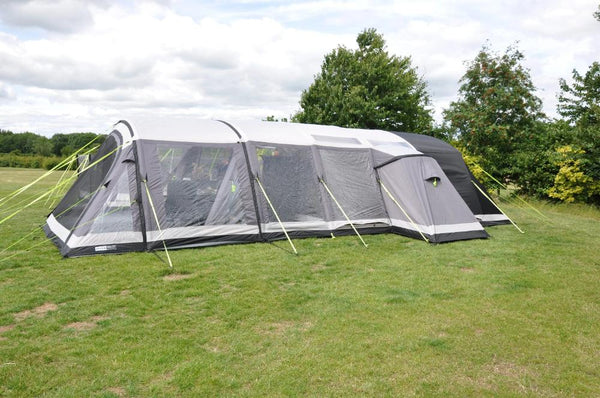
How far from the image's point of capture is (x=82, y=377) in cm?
307

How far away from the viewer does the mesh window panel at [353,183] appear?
314 inches

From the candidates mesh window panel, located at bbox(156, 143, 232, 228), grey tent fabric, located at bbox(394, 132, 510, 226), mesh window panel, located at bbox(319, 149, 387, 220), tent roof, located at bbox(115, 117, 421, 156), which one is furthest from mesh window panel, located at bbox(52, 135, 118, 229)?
grey tent fabric, located at bbox(394, 132, 510, 226)

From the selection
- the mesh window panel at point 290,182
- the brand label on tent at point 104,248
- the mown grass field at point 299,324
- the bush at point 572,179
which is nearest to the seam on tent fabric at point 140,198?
the mown grass field at point 299,324

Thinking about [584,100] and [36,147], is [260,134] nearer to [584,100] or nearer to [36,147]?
[584,100]

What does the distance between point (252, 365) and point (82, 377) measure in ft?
3.73

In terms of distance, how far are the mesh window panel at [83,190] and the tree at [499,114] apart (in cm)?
1099

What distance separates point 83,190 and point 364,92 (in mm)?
15040

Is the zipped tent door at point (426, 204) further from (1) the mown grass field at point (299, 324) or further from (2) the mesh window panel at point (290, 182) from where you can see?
(2) the mesh window panel at point (290, 182)

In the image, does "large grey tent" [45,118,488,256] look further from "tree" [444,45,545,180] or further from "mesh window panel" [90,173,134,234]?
"tree" [444,45,545,180]

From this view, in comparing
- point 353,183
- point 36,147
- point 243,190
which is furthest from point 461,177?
point 36,147

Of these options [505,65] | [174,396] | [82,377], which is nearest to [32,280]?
[82,377]

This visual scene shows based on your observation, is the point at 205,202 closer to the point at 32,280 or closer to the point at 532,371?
the point at 32,280

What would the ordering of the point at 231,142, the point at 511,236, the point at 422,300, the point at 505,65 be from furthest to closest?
the point at 505,65
the point at 511,236
the point at 231,142
the point at 422,300

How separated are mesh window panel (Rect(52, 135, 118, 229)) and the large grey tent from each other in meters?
0.02
